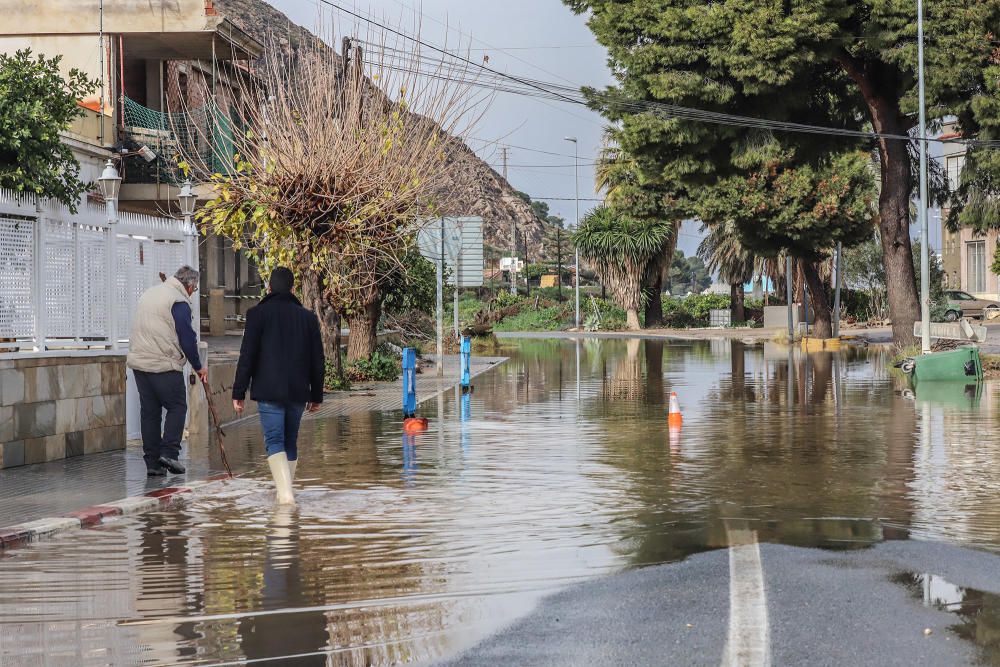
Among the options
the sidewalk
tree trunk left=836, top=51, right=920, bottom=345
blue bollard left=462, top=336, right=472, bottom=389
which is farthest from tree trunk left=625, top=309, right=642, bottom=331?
the sidewalk

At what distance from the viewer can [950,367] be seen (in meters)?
25.1

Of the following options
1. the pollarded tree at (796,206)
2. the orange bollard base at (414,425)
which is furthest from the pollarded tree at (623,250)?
the orange bollard base at (414,425)

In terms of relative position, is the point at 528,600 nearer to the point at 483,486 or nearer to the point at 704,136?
the point at 483,486

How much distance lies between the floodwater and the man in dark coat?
1.54 ft

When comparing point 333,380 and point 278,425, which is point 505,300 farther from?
point 278,425

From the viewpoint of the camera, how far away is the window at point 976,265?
6931 centimetres

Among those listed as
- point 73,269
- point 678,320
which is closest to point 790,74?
point 73,269

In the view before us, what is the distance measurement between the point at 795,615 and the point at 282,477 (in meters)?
5.22

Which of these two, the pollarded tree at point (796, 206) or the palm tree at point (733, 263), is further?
the palm tree at point (733, 263)

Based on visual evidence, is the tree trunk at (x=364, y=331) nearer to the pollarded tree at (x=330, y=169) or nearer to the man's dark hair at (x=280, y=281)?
the pollarded tree at (x=330, y=169)

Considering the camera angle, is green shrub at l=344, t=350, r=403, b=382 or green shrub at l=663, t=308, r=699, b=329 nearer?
green shrub at l=344, t=350, r=403, b=382

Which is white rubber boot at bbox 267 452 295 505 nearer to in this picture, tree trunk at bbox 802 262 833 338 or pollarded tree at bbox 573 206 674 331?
tree trunk at bbox 802 262 833 338

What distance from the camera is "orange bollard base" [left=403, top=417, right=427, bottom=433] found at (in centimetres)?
1695

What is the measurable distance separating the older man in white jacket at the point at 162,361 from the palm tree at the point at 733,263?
55423 mm
